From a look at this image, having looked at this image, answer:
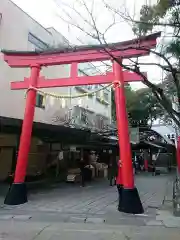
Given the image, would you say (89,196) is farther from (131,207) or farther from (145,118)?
(145,118)

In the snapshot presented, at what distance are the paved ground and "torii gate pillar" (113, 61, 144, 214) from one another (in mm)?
358

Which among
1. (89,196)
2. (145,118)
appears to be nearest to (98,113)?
(145,118)

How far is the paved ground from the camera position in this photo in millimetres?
7500

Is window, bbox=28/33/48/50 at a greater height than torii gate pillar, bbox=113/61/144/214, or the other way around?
window, bbox=28/33/48/50

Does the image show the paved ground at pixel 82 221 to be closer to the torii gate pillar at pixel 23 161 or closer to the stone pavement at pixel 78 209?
the stone pavement at pixel 78 209

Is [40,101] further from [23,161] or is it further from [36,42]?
[23,161]

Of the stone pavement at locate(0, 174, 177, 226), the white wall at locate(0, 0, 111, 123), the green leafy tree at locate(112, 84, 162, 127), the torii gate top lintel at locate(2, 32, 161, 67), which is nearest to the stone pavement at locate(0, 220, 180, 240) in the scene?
the stone pavement at locate(0, 174, 177, 226)

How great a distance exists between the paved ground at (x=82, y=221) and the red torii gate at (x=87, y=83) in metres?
0.59

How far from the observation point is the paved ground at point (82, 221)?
7.50 metres

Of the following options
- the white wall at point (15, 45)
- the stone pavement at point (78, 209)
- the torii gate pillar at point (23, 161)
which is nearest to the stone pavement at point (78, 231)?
the stone pavement at point (78, 209)

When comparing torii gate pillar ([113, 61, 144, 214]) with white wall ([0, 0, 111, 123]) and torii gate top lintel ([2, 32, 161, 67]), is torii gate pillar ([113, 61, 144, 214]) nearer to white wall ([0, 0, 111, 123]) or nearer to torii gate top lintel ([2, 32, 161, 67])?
torii gate top lintel ([2, 32, 161, 67])

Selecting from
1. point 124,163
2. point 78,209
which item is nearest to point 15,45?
point 124,163

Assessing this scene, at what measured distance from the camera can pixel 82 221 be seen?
29.1 feet

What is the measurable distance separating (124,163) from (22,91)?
30.3 ft
